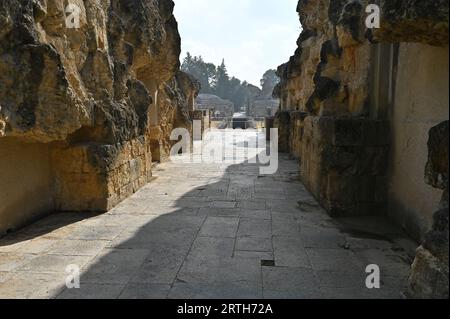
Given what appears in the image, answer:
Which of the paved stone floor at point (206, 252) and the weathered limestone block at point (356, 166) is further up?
the weathered limestone block at point (356, 166)

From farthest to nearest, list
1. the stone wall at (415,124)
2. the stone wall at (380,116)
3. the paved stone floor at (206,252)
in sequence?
the stone wall at (415,124), the paved stone floor at (206,252), the stone wall at (380,116)

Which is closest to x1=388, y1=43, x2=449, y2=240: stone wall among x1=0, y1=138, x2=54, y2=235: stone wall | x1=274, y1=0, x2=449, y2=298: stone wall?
x1=274, y1=0, x2=449, y2=298: stone wall

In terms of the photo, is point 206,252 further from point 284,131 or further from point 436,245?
point 284,131

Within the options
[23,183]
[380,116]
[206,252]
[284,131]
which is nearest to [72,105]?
[23,183]

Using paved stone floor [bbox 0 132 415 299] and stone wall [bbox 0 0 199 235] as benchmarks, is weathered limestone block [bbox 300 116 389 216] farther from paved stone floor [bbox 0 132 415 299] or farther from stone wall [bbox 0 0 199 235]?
stone wall [bbox 0 0 199 235]

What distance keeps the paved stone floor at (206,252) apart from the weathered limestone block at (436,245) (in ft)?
2.08

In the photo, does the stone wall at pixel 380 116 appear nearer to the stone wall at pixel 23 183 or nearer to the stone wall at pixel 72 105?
the stone wall at pixel 72 105

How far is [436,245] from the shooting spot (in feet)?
7.49

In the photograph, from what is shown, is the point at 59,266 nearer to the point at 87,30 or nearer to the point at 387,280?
the point at 387,280

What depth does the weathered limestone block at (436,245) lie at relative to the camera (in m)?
2.21

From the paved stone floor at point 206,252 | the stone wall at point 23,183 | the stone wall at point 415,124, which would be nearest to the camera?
the paved stone floor at point 206,252

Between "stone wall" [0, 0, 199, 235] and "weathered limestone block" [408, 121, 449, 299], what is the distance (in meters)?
3.85

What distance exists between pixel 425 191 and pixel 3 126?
446cm

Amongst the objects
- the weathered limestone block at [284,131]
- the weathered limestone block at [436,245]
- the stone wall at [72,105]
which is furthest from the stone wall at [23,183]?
the weathered limestone block at [284,131]
